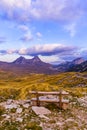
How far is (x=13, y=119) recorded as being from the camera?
21.4 metres

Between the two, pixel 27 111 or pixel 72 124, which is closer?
pixel 72 124

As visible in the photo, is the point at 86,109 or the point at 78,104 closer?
the point at 86,109

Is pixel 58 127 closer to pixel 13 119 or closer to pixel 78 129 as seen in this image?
pixel 78 129

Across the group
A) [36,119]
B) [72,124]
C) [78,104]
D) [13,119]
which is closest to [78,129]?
[72,124]

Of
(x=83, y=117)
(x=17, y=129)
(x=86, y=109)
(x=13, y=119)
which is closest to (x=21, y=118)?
(x=13, y=119)

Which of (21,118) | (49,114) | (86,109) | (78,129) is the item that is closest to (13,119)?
(21,118)

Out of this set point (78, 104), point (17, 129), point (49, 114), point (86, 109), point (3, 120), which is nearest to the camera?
point (17, 129)

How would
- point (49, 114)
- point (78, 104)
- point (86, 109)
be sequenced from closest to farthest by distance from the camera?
point (49, 114) → point (86, 109) → point (78, 104)

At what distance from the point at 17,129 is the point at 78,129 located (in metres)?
4.69

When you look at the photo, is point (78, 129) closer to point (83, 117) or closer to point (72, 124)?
point (72, 124)

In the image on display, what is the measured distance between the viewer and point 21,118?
2177 cm

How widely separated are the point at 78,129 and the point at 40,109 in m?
5.01

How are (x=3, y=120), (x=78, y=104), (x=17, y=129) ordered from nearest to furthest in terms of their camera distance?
(x=17, y=129)
(x=3, y=120)
(x=78, y=104)

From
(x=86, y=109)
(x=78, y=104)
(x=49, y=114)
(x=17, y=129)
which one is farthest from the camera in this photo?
(x=78, y=104)
